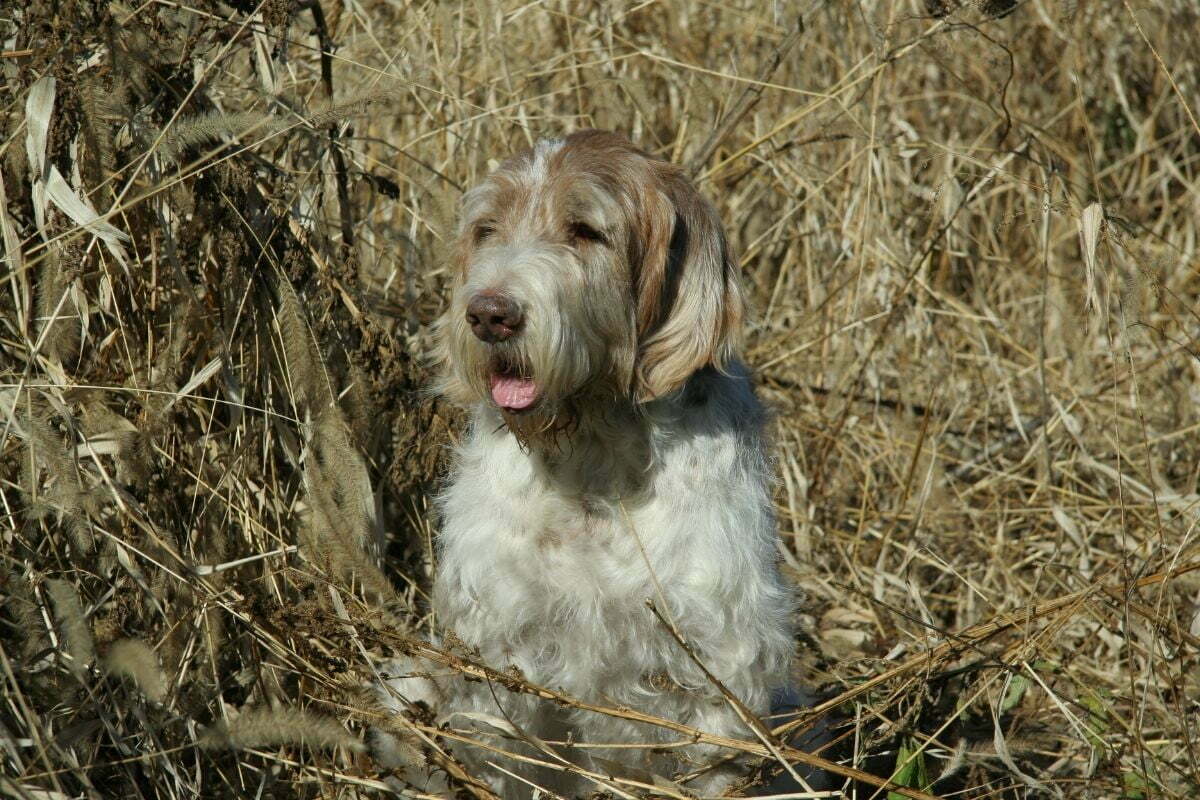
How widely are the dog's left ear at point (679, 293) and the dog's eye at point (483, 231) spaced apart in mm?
398

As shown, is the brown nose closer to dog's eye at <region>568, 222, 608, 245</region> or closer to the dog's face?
the dog's face

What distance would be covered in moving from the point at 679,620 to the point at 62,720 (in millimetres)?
1547

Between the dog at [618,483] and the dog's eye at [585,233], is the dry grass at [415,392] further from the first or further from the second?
the dog's eye at [585,233]

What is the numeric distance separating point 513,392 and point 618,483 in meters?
0.41

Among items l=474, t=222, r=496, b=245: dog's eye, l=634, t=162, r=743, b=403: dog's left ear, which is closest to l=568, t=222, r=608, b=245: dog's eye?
l=634, t=162, r=743, b=403: dog's left ear

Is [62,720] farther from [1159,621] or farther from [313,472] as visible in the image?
[1159,621]

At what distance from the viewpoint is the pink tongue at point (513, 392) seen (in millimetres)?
3133

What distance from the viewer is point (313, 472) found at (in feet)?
12.3

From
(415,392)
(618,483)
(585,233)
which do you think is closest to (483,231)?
(585,233)

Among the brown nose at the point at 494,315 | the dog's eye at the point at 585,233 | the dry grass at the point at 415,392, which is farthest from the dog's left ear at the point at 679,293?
the dry grass at the point at 415,392

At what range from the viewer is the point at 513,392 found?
318cm

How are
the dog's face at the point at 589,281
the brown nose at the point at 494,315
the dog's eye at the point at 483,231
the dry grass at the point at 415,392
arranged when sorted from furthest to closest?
the dog's eye at the point at 483,231 → the dry grass at the point at 415,392 → the dog's face at the point at 589,281 → the brown nose at the point at 494,315

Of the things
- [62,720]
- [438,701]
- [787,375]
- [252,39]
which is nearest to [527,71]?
[252,39]

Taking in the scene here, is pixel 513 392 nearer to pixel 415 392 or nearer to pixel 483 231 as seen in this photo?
pixel 483 231
